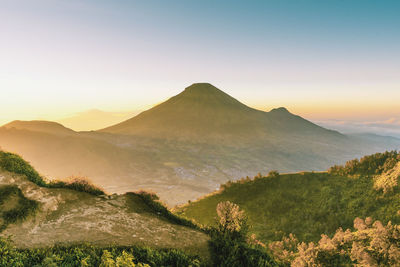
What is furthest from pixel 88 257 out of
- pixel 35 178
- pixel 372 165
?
pixel 372 165

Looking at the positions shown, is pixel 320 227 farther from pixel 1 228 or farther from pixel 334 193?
pixel 1 228

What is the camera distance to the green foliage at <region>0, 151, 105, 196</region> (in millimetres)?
15391

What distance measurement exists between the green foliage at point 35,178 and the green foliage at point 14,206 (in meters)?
1.75

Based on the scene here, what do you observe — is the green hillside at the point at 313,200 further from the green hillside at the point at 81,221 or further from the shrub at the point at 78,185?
the green hillside at the point at 81,221

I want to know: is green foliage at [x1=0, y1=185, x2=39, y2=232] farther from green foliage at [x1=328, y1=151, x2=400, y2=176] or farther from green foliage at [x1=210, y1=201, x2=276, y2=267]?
green foliage at [x1=328, y1=151, x2=400, y2=176]

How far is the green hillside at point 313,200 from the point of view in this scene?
43.5m

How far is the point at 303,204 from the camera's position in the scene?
5316cm

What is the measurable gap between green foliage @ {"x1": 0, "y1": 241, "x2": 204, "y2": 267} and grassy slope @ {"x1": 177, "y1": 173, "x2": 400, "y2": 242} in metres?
→ 24.1

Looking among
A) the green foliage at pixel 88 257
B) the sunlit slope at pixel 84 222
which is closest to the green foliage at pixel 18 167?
the sunlit slope at pixel 84 222

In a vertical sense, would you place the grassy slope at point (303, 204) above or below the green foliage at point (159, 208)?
below

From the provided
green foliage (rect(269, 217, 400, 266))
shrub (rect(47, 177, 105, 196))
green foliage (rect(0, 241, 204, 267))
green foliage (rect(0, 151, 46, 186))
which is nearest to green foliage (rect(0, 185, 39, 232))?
green foliage (rect(0, 151, 46, 186))

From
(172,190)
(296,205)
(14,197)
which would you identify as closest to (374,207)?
(296,205)

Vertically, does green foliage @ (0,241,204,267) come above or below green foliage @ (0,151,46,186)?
below

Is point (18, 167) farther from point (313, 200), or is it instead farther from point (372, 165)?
point (372, 165)
